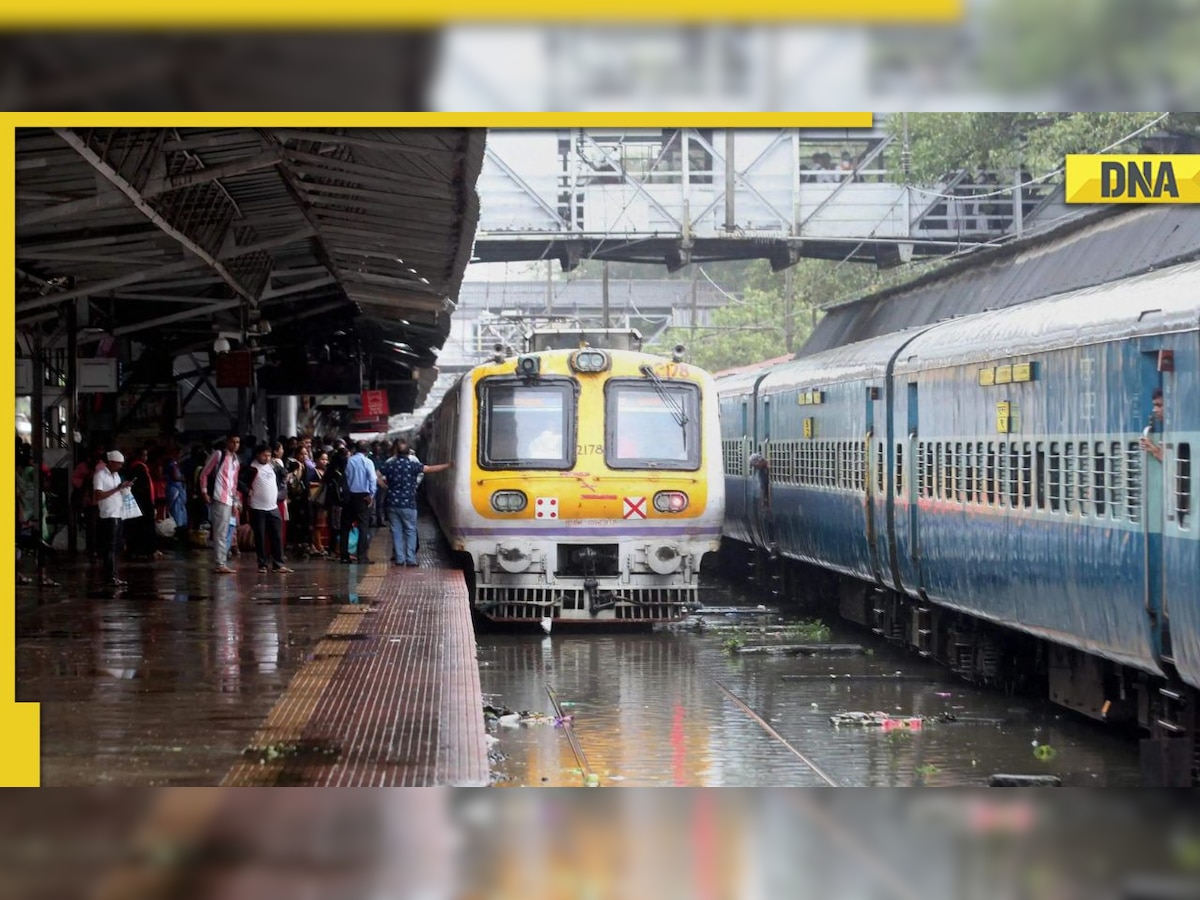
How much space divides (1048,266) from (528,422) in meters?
5.15

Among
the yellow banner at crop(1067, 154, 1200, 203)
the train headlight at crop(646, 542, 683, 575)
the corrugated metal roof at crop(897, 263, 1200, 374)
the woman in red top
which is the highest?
the yellow banner at crop(1067, 154, 1200, 203)

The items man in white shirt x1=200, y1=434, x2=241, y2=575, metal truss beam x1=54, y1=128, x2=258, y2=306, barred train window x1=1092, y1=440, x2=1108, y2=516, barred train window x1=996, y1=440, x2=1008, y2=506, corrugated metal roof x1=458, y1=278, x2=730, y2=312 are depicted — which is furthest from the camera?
corrugated metal roof x1=458, y1=278, x2=730, y2=312

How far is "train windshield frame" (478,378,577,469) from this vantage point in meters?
17.2

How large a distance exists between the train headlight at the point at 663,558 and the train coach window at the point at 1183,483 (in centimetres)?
803

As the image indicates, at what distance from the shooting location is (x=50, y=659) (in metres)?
12.0

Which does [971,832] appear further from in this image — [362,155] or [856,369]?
[856,369]

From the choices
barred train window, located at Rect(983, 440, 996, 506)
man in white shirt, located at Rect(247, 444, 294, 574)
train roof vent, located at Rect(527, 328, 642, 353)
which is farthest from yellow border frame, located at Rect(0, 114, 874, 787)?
train roof vent, located at Rect(527, 328, 642, 353)

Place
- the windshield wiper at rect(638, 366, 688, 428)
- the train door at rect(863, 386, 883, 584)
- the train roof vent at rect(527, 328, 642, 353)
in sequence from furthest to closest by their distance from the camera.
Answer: the train roof vent at rect(527, 328, 642, 353), the windshield wiper at rect(638, 366, 688, 428), the train door at rect(863, 386, 883, 584)

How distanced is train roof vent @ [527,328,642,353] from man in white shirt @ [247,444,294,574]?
298 centimetres

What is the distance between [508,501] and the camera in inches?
667

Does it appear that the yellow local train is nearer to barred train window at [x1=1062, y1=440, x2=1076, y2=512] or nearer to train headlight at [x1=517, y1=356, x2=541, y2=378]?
train headlight at [x1=517, y1=356, x2=541, y2=378]
